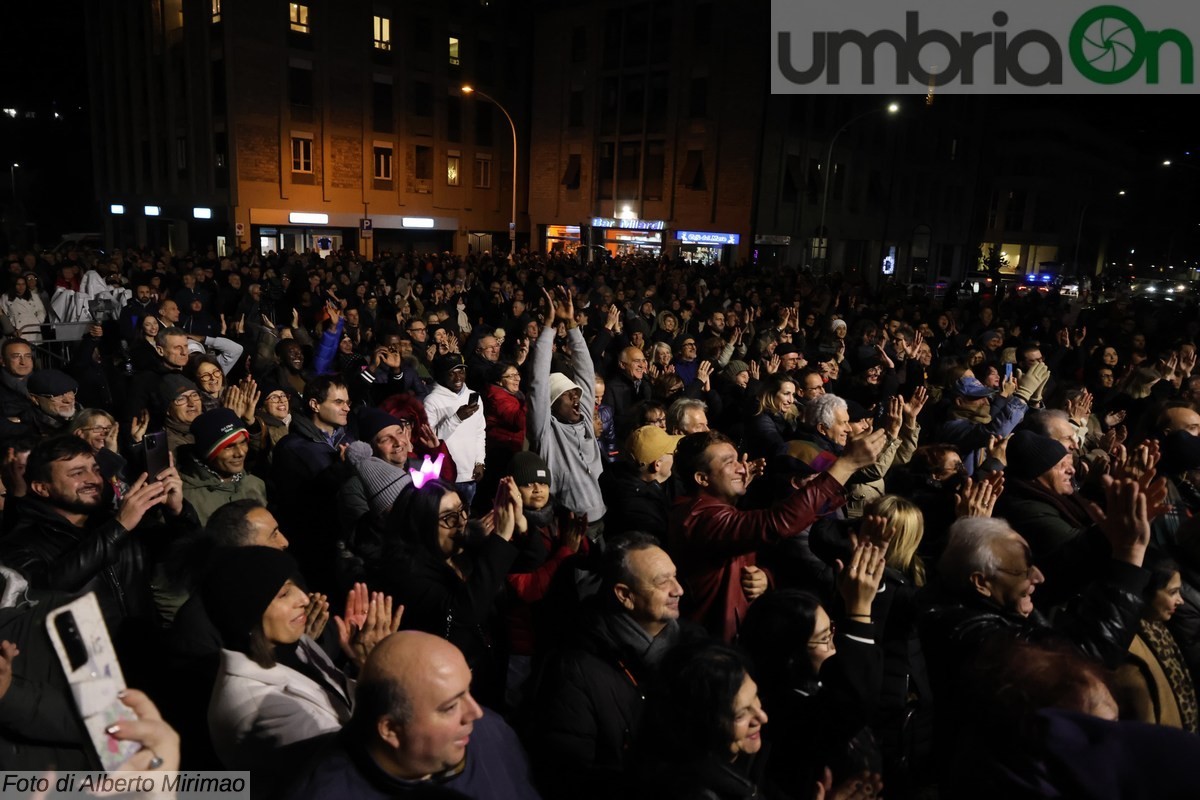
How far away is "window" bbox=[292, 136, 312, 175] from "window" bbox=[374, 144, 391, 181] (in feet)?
A: 10.7

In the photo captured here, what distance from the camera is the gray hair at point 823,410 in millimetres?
5598

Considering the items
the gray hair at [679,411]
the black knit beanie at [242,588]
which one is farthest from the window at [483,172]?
the black knit beanie at [242,588]

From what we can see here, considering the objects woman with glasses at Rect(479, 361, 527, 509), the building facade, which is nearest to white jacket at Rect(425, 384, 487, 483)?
woman with glasses at Rect(479, 361, 527, 509)

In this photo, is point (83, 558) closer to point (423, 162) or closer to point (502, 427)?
point (502, 427)

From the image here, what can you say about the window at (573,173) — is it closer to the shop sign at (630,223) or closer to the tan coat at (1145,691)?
the shop sign at (630,223)

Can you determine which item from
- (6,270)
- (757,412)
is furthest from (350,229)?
(757,412)

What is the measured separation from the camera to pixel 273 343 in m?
8.62

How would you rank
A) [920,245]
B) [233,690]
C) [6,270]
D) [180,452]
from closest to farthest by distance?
[233,690] → [180,452] → [6,270] → [920,245]

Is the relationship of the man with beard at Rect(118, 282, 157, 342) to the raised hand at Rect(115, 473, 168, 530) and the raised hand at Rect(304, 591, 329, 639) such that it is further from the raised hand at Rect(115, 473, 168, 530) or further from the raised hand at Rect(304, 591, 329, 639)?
the raised hand at Rect(304, 591, 329, 639)

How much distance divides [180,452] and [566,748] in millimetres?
3333

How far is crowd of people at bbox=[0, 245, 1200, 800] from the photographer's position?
210cm

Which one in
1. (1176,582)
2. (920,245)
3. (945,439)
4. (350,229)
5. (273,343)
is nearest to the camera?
(1176,582)

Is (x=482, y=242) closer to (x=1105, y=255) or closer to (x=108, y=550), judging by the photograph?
(x=108, y=550)

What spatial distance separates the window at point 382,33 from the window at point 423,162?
16.4 ft
